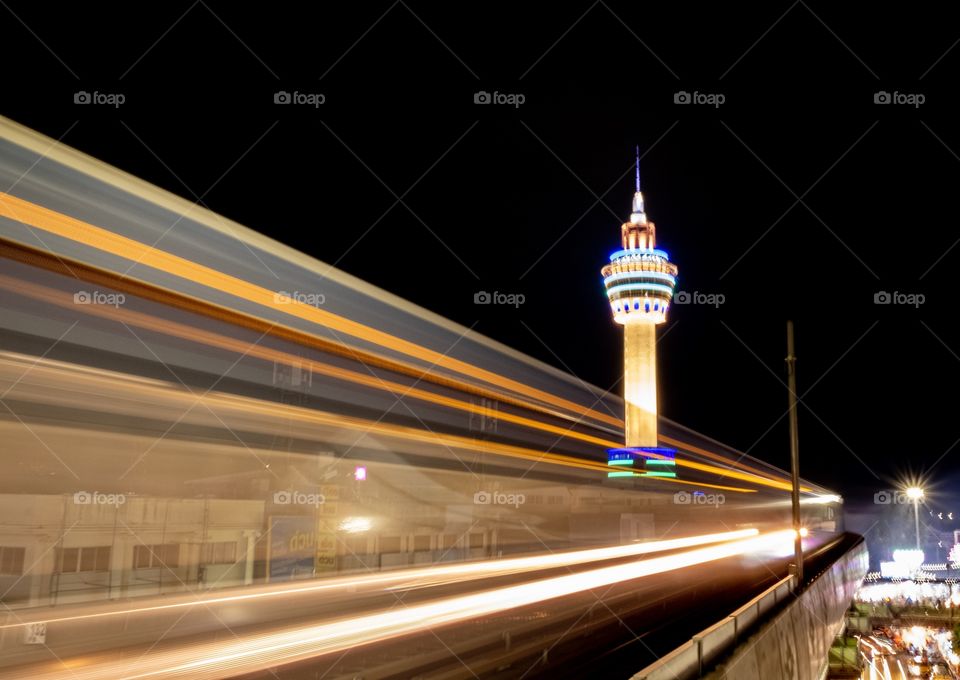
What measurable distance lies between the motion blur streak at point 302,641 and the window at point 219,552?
2.42 feet

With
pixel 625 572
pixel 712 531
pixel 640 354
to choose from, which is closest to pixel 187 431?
pixel 625 572

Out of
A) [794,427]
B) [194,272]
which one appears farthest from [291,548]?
[794,427]

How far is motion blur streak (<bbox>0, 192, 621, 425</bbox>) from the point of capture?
5.39 meters

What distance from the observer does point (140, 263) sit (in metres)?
6.08

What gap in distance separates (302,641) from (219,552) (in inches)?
44.5

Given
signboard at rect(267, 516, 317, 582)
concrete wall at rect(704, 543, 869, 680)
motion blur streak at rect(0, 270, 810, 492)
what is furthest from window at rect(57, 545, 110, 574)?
concrete wall at rect(704, 543, 869, 680)

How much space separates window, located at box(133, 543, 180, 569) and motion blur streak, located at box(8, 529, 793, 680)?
744mm

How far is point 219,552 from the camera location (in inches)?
270

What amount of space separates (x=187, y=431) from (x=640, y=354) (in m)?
91.2

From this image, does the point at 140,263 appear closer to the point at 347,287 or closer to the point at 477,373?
the point at 347,287

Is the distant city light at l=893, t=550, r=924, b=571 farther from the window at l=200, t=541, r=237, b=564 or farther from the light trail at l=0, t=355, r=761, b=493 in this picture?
the window at l=200, t=541, r=237, b=564

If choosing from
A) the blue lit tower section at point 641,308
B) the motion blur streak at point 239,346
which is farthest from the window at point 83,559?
the blue lit tower section at point 641,308

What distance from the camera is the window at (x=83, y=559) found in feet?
19.1

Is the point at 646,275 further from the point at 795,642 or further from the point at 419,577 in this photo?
the point at 419,577
